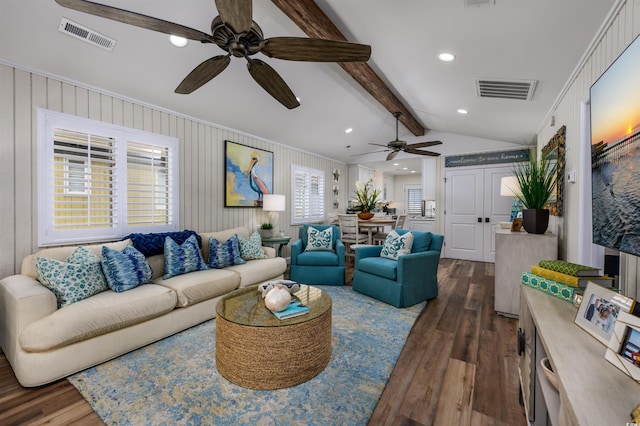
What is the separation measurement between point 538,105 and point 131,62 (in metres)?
4.67

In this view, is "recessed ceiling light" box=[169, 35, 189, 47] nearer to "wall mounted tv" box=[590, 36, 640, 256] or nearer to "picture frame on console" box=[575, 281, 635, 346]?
"wall mounted tv" box=[590, 36, 640, 256]

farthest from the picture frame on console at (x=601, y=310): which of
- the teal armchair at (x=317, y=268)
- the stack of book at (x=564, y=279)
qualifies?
the teal armchair at (x=317, y=268)

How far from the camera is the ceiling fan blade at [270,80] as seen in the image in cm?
192

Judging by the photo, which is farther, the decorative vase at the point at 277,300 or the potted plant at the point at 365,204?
the potted plant at the point at 365,204

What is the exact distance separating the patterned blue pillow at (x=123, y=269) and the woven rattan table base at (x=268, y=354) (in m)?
1.25

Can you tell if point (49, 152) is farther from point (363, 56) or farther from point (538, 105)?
point (538, 105)

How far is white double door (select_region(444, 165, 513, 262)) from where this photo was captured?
19.1 feet

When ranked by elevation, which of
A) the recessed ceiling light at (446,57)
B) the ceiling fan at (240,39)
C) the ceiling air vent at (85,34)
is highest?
the recessed ceiling light at (446,57)

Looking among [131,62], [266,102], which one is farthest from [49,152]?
[266,102]

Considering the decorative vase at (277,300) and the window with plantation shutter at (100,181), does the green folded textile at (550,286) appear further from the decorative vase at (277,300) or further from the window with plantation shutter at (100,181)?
the window with plantation shutter at (100,181)

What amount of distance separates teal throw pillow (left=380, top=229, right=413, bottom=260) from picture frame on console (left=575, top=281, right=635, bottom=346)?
244 centimetres

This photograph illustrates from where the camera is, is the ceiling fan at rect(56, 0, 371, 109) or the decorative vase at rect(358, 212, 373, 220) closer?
the ceiling fan at rect(56, 0, 371, 109)

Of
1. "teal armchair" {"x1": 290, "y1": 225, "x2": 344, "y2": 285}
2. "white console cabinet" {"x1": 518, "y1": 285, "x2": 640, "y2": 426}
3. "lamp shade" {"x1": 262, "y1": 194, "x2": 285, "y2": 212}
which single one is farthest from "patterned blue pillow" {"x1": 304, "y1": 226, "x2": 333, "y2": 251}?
"white console cabinet" {"x1": 518, "y1": 285, "x2": 640, "y2": 426}

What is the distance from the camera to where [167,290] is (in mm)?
2646
